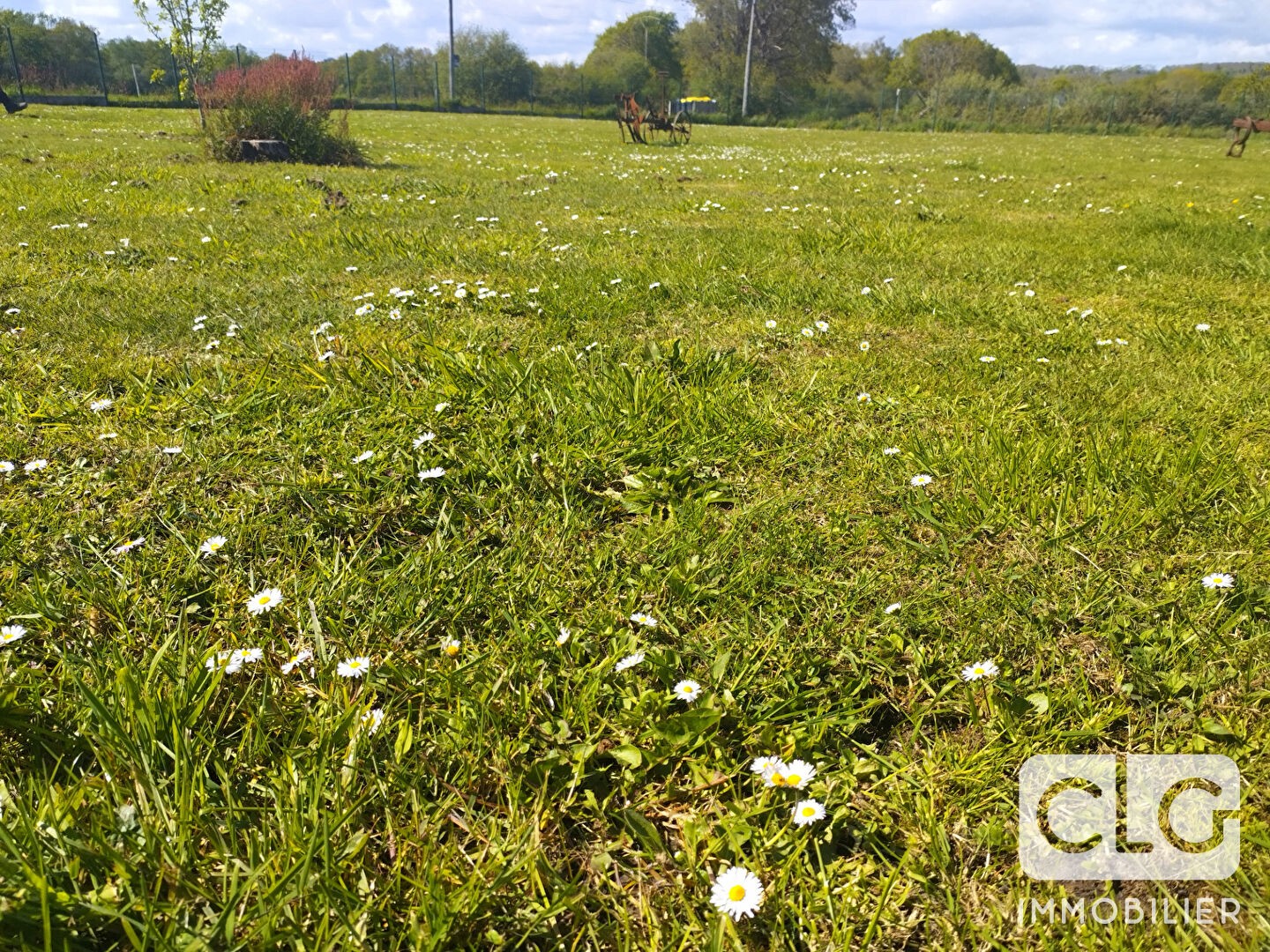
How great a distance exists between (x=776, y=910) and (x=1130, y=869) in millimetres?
680

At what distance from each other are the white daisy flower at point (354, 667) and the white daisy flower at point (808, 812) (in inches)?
41.1

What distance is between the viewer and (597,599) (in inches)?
81.3

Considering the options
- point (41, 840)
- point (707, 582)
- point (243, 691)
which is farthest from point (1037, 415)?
point (41, 840)

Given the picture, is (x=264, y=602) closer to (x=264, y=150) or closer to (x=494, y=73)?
(x=264, y=150)

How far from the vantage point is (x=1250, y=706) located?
1.64m

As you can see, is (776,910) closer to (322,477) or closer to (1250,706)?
(1250,706)

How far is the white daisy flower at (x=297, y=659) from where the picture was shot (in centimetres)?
172

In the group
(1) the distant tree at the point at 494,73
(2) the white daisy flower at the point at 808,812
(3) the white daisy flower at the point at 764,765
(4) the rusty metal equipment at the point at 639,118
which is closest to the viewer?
(2) the white daisy flower at the point at 808,812

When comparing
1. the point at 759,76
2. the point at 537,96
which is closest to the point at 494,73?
the point at 537,96

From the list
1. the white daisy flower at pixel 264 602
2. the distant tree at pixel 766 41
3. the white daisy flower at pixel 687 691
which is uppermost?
the distant tree at pixel 766 41

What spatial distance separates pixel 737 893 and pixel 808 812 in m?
0.23

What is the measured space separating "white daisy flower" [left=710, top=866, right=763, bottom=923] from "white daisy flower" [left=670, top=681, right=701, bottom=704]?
413mm

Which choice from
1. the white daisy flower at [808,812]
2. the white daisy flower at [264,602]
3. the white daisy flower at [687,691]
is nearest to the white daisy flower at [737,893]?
the white daisy flower at [808,812]

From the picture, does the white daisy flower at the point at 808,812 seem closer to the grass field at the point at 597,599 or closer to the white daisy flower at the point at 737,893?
the grass field at the point at 597,599
